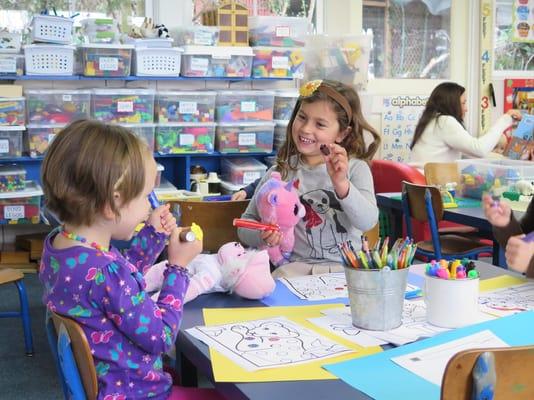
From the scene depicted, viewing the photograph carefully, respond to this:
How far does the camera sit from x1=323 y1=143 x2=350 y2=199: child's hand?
1602mm

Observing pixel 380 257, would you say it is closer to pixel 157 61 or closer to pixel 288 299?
pixel 288 299

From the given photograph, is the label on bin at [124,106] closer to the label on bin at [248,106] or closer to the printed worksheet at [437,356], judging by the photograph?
the label on bin at [248,106]

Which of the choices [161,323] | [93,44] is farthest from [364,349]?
[93,44]

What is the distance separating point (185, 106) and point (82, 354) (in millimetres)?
3140

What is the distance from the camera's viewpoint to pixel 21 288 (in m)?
2.69

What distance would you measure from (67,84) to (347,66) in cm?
175

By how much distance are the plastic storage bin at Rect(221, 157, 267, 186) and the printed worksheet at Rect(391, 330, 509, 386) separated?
10.3 ft

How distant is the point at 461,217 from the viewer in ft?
8.97

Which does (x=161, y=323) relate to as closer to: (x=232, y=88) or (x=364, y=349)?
(x=364, y=349)

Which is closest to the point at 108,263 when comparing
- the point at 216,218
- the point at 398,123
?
the point at 216,218

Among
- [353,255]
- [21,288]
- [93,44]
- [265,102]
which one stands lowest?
[21,288]

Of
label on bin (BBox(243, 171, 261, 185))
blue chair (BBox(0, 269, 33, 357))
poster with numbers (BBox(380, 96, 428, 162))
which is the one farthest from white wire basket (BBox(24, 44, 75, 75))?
poster with numbers (BBox(380, 96, 428, 162))

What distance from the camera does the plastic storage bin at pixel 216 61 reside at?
4.03 metres

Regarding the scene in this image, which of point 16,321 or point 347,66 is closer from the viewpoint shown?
point 16,321
